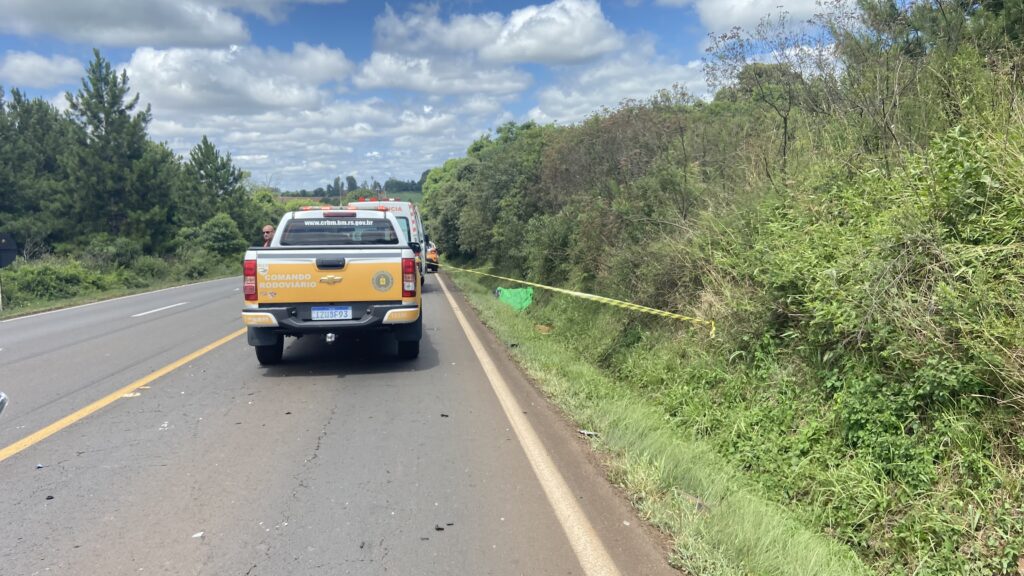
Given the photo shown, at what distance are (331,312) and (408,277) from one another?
3.40 feet

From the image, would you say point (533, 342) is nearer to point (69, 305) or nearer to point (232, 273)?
point (69, 305)

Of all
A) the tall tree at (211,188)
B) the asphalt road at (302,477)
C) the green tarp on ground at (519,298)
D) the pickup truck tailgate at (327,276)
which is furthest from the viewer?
the tall tree at (211,188)

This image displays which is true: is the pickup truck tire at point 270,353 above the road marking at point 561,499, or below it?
above

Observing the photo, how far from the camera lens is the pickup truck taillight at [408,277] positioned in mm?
8133

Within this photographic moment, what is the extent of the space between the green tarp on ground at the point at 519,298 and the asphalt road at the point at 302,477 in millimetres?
7089

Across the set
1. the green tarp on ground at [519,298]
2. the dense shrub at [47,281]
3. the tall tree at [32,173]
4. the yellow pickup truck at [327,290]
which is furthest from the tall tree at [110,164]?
the yellow pickup truck at [327,290]

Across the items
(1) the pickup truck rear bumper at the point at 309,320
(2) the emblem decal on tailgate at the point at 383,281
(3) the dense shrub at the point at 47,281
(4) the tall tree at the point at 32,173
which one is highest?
(4) the tall tree at the point at 32,173

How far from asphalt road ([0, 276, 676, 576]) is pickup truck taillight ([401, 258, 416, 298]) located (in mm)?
1055

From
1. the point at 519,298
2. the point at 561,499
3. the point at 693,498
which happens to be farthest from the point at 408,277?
the point at 519,298

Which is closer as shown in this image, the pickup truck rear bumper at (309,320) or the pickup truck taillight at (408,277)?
the pickup truck rear bumper at (309,320)

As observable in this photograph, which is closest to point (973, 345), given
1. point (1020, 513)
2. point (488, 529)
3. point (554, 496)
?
point (1020, 513)

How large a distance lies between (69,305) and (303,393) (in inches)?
666

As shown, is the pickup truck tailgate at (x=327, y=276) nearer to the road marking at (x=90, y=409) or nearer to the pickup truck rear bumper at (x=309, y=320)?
the pickup truck rear bumper at (x=309, y=320)

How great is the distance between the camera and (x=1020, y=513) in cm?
347
